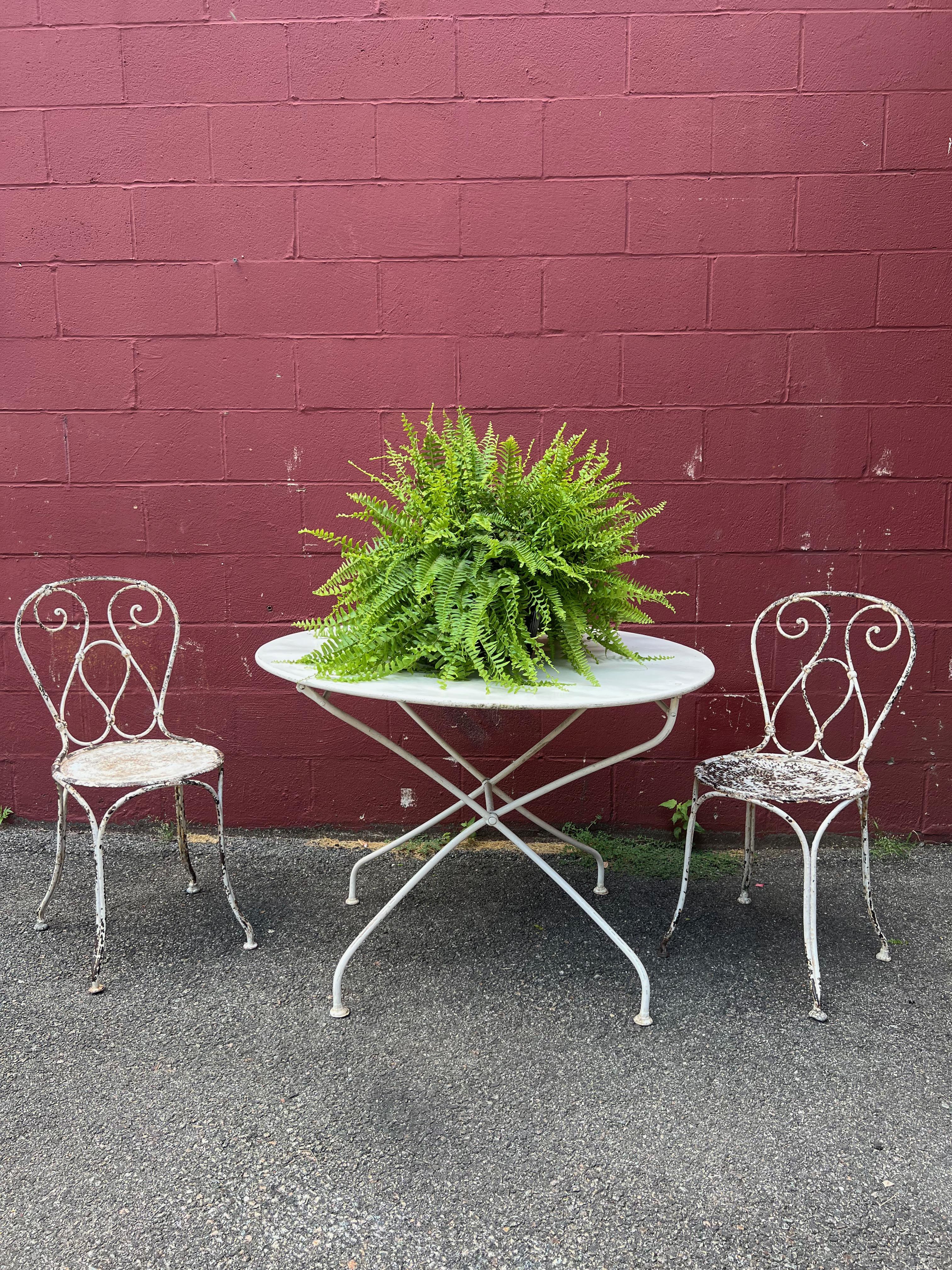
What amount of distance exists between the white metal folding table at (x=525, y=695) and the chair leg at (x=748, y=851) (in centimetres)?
40

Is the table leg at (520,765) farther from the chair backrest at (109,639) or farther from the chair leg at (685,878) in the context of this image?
the chair backrest at (109,639)

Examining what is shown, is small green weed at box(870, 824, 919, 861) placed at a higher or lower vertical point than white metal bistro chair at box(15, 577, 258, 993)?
lower

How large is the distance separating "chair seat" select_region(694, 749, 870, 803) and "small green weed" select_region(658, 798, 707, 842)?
0.56 metres

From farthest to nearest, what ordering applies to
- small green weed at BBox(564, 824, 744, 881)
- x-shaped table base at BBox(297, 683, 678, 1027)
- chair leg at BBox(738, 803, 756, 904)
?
1. small green weed at BBox(564, 824, 744, 881)
2. chair leg at BBox(738, 803, 756, 904)
3. x-shaped table base at BBox(297, 683, 678, 1027)

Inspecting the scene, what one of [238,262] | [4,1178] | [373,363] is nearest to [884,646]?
[373,363]

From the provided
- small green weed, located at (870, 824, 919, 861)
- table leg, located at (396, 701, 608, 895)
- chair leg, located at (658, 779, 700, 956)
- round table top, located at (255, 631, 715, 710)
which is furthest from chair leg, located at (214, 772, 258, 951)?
small green weed, located at (870, 824, 919, 861)

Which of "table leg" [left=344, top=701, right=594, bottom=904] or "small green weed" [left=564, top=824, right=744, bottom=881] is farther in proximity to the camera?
"small green weed" [left=564, top=824, right=744, bottom=881]

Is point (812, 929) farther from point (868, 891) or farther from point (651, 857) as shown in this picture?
point (651, 857)

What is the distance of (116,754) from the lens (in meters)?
2.54

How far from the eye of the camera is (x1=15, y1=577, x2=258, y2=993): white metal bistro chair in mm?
2285

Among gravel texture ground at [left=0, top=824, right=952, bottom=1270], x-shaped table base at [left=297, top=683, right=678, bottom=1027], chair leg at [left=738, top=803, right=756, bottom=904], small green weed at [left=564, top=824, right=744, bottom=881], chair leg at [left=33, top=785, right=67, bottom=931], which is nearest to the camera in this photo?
gravel texture ground at [left=0, top=824, right=952, bottom=1270]

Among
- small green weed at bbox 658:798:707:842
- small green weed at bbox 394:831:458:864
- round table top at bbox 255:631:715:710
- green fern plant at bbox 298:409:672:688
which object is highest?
green fern plant at bbox 298:409:672:688

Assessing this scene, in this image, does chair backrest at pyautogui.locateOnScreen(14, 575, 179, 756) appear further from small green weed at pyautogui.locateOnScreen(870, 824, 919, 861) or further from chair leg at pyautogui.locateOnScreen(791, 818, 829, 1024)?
small green weed at pyautogui.locateOnScreen(870, 824, 919, 861)

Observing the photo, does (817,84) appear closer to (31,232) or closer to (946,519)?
(946,519)
